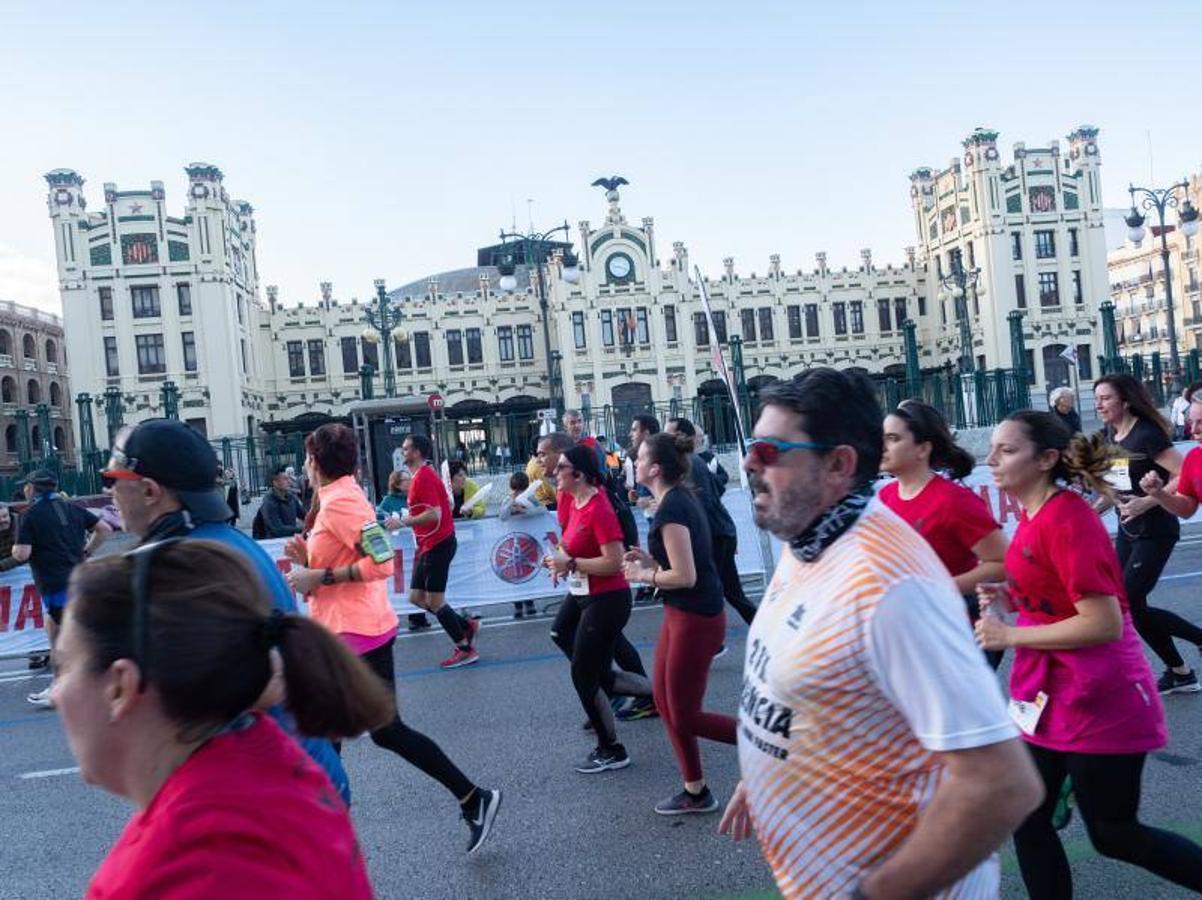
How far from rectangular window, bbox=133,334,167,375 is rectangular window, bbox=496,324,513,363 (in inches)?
678

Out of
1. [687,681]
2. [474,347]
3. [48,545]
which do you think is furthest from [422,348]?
[687,681]

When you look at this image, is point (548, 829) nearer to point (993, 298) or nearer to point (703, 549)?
point (703, 549)

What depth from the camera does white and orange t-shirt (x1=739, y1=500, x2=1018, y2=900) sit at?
1.79 m

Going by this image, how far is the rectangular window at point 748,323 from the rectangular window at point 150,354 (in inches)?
1216

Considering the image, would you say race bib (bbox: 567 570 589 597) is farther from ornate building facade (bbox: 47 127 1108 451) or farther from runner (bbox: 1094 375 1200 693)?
ornate building facade (bbox: 47 127 1108 451)

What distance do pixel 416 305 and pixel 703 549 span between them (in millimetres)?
55517

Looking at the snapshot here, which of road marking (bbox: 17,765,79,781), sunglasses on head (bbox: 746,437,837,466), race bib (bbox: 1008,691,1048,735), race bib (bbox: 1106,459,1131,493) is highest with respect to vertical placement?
sunglasses on head (bbox: 746,437,837,466)

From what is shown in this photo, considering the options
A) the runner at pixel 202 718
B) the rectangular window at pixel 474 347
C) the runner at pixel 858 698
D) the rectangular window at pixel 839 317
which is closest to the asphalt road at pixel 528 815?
the runner at pixel 858 698

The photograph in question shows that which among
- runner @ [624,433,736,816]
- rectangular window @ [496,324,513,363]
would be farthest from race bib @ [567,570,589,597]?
rectangular window @ [496,324,513,363]

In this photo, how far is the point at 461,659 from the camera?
8.83 metres

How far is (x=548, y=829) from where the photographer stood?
489 centimetres

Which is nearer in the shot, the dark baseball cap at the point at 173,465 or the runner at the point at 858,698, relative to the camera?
the runner at the point at 858,698

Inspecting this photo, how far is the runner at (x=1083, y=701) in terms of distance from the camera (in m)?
3.07

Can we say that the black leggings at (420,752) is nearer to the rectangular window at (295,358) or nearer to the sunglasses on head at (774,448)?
the sunglasses on head at (774,448)
